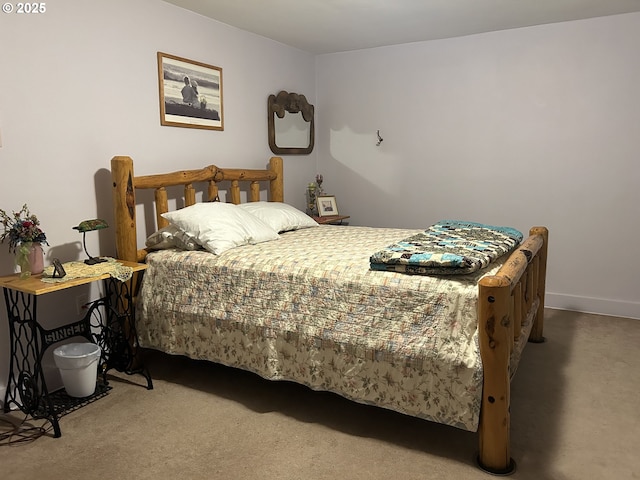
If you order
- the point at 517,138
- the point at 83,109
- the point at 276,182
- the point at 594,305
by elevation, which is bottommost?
the point at 594,305

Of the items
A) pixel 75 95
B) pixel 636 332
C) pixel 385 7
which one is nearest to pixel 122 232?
pixel 75 95

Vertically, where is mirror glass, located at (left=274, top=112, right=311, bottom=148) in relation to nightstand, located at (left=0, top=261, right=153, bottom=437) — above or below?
above

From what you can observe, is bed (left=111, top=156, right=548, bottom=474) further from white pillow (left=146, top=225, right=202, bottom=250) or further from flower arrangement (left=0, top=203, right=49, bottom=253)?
flower arrangement (left=0, top=203, right=49, bottom=253)

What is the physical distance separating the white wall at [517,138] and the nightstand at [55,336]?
2517 mm

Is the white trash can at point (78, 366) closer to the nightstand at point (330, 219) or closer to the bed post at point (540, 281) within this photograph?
the nightstand at point (330, 219)

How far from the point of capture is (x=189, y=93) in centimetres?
333

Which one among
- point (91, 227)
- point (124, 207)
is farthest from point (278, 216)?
point (91, 227)

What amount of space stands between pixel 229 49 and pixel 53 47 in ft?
4.64

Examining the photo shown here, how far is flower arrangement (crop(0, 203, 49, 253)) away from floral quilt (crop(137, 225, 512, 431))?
2.09ft

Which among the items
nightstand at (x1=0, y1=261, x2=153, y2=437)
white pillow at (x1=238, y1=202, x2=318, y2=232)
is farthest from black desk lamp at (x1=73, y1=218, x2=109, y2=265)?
white pillow at (x1=238, y1=202, x2=318, y2=232)

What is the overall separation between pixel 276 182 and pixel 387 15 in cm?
151

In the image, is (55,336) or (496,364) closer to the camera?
(496,364)

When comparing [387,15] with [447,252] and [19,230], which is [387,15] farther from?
[19,230]

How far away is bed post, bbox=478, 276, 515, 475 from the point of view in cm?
180
